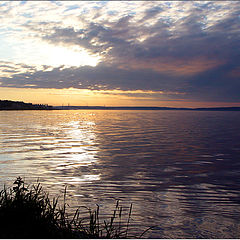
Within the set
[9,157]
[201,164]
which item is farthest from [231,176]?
[9,157]

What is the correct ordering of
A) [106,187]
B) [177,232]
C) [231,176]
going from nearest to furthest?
[177,232]
[106,187]
[231,176]

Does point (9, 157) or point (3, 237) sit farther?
point (9, 157)

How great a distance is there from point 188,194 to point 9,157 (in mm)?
14813

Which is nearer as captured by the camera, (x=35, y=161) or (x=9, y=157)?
(x=35, y=161)

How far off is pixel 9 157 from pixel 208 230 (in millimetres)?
16732

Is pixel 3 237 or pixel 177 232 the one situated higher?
pixel 3 237

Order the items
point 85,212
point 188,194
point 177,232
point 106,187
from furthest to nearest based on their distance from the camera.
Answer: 1. point 106,187
2. point 188,194
3. point 85,212
4. point 177,232

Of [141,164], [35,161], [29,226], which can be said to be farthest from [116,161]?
[29,226]

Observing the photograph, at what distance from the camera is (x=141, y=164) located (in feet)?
58.6

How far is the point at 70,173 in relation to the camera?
15.3 metres

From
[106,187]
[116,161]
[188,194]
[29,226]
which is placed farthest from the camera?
[116,161]

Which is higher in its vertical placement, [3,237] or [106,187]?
[3,237]

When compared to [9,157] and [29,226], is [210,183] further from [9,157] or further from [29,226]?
[9,157]

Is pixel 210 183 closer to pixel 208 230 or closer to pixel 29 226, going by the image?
pixel 208 230
